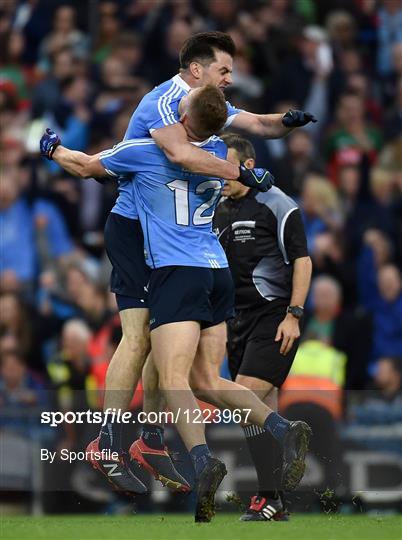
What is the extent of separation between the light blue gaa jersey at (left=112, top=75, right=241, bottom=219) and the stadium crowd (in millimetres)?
2778

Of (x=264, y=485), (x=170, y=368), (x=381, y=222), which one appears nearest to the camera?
(x=170, y=368)

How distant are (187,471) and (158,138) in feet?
6.43

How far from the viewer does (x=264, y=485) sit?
10.2m

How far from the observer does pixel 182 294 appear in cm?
936

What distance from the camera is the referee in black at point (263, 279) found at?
10297 mm

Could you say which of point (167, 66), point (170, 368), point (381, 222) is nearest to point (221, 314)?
point (170, 368)

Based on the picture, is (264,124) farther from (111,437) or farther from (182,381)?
(111,437)

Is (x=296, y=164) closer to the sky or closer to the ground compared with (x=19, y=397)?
closer to the sky

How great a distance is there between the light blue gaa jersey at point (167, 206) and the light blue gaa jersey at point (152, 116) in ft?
0.30

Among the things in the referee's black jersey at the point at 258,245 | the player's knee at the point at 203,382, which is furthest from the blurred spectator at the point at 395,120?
the player's knee at the point at 203,382

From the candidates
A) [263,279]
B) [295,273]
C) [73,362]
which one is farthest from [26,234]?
[295,273]

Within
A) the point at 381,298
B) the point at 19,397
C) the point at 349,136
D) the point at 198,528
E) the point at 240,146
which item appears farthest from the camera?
the point at 349,136

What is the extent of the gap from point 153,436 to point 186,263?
1081 millimetres

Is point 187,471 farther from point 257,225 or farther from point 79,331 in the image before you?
point 79,331
